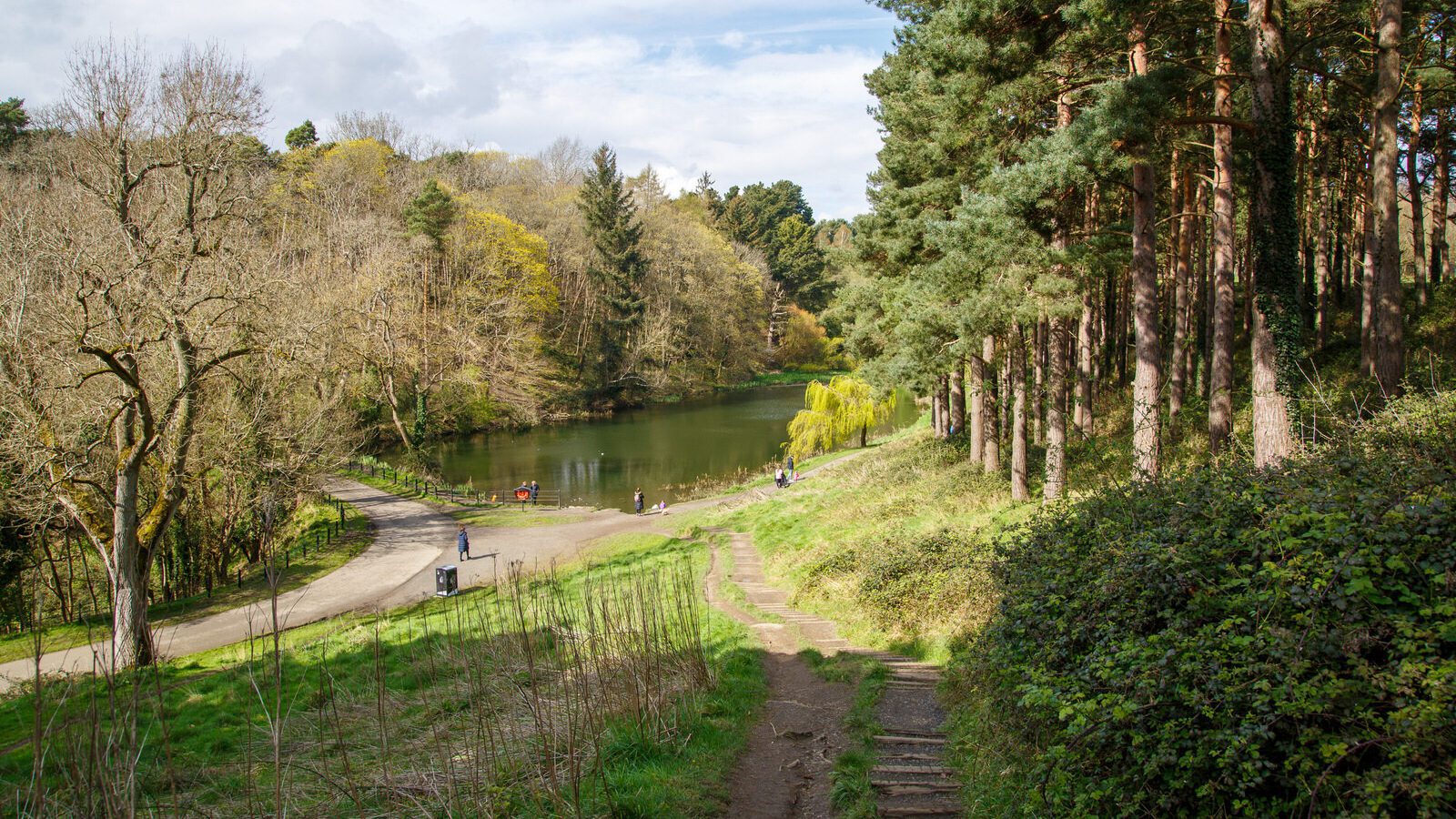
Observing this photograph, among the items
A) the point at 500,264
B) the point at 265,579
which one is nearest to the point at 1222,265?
the point at 265,579

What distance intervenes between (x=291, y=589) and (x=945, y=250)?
16.8m

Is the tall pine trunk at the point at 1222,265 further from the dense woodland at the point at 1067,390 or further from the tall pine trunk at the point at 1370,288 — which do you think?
the tall pine trunk at the point at 1370,288

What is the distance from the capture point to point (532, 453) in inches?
1730

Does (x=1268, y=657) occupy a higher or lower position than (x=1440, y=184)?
lower

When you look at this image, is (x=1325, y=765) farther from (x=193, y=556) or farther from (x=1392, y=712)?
(x=193, y=556)

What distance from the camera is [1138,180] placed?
39.2ft

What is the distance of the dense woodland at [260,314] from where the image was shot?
14.6 metres

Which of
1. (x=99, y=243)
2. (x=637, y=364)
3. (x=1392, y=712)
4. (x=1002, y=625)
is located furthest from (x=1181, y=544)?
(x=637, y=364)

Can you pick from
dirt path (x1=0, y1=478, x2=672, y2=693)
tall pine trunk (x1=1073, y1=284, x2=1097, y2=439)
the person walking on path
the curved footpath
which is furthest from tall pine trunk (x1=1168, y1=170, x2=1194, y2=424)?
the person walking on path

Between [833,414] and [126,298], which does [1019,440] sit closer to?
[126,298]

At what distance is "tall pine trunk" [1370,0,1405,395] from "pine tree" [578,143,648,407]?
5088 centimetres

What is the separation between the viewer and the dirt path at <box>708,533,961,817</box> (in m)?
6.53

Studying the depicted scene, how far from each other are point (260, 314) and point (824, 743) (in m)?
17.3

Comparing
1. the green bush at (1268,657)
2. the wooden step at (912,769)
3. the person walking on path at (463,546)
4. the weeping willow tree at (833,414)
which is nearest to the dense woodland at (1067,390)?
the green bush at (1268,657)
